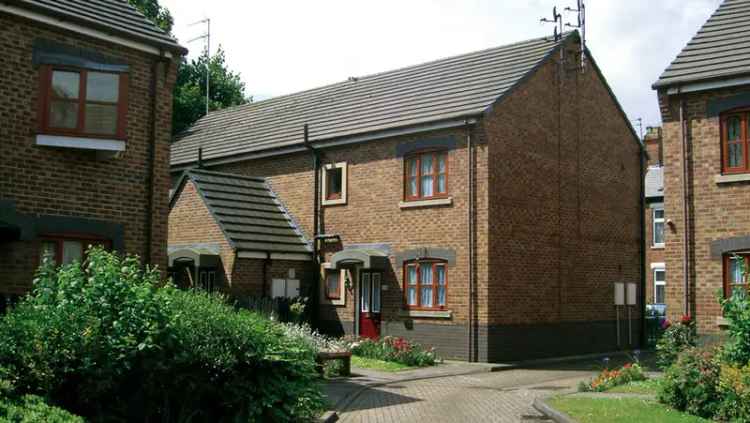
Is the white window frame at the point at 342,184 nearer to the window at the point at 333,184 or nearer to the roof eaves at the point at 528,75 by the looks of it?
the window at the point at 333,184

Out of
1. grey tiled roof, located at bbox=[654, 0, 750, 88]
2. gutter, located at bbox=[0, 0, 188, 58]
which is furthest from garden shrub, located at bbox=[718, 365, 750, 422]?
gutter, located at bbox=[0, 0, 188, 58]

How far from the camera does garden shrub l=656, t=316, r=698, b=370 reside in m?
18.0

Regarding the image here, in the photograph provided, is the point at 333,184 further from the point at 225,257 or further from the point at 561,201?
the point at 561,201

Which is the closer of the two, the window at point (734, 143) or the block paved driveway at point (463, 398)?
the block paved driveway at point (463, 398)

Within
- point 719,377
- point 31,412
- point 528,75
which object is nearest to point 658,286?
point 528,75

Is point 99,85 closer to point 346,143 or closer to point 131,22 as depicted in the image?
point 131,22

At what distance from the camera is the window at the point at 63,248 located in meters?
15.2

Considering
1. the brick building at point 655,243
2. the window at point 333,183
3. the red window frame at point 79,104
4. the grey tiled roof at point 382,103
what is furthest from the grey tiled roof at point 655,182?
the red window frame at point 79,104

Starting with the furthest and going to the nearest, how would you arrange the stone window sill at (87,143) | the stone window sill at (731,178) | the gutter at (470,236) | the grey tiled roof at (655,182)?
the grey tiled roof at (655,182) → the gutter at (470,236) → the stone window sill at (731,178) → the stone window sill at (87,143)

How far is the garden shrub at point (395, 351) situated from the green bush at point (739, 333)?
975 cm

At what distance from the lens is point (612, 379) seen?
54.5ft

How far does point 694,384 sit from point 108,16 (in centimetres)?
1267

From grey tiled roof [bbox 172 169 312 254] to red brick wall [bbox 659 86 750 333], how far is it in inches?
464

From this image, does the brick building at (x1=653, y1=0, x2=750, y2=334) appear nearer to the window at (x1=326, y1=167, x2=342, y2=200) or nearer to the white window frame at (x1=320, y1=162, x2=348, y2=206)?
the white window frame at (x1=320, y1=162, x2=348, y2=206)
